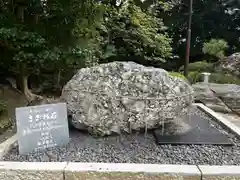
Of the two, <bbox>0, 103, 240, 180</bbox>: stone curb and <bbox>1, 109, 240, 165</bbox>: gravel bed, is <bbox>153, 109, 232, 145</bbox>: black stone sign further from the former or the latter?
<bbox>0, 103, 240, 180</bbox>: stone curb

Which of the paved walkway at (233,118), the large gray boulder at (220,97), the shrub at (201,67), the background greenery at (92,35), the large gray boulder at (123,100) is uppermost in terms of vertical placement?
the background greenery at (92,35)

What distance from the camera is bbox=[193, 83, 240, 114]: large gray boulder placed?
14.0 ft

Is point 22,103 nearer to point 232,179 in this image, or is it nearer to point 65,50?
point 65,50

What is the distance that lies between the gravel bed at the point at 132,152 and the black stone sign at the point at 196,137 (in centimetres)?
5

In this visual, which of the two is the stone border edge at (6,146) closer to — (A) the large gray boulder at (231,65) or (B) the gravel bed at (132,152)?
(B) the gravel bed at (132,152)

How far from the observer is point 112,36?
18.3ft

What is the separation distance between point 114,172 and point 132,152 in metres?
0.39


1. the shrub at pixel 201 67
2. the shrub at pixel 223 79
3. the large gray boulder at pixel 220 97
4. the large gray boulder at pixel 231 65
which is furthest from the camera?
the shrub at pixel 201 67

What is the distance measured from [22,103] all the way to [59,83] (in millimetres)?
965

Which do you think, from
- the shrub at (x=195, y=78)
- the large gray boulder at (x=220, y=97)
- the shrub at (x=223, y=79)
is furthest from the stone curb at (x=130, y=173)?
the shrub at (x=223, y=79)

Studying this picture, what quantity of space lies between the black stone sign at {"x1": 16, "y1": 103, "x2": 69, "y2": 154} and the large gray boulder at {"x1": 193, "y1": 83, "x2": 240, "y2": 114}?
9.02 feet

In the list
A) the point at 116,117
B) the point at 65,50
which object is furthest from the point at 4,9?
the point at 116,117

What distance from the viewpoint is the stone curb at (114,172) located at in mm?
1599

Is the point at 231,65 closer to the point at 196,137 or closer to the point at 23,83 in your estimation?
the point at 23,83
